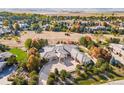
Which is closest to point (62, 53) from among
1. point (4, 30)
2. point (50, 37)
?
point (50, 37)

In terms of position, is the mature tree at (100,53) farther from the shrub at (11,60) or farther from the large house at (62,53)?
the shrub at (11,60)

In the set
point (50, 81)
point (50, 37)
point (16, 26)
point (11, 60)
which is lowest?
point (50, 81)

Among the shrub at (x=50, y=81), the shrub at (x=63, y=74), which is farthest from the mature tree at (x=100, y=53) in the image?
the shrub at (x=50, y=81)

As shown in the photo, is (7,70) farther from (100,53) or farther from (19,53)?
(100,53)

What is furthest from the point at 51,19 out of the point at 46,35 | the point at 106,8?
the point at 106,8

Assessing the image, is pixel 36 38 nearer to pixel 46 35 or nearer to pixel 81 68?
pixel 46 35

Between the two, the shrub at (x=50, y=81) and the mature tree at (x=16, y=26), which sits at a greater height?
the mature tree at (x=16, y=26)

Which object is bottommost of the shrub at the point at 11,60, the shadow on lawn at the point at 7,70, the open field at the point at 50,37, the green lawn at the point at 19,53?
the shadow on lawn at the point at 7,70
